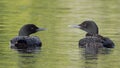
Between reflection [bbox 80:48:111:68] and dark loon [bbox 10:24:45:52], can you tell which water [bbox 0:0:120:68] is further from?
dark loon [bbox 10:24:45:52]

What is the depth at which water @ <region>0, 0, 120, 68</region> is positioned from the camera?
2208cm

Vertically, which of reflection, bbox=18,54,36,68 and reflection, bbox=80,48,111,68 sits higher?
reflection, bbox=18,54,36,68

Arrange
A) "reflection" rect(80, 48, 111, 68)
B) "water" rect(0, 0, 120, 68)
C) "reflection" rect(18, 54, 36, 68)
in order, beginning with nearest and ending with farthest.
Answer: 1. "reflection" rect(18, 54, 36, 68)
2. "reflection" rect(80, 48, 111, 68)
3. "water" rect(0, 0, 120, 68)

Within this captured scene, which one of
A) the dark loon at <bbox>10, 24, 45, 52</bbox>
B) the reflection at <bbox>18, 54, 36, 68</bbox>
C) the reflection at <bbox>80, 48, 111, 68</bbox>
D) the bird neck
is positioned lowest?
the reflection at <bbox>80, 48, 111, 68</bbox>

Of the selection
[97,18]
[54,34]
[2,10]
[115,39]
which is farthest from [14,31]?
[2,10]

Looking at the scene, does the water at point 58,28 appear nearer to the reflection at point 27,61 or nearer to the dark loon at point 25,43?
the reflection at point 27,61

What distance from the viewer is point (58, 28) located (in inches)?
1192

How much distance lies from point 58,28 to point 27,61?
8.25 m

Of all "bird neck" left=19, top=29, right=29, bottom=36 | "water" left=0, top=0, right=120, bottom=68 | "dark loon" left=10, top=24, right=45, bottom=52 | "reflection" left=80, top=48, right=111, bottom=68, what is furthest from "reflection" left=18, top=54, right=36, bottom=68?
"bird neck" left=19, top=29, right=29, bottom=36

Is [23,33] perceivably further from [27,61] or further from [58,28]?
[27,61]

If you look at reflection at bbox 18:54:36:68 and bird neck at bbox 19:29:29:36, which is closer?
reflection at bbox 18:54:36:68

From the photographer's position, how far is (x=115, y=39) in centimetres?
2683

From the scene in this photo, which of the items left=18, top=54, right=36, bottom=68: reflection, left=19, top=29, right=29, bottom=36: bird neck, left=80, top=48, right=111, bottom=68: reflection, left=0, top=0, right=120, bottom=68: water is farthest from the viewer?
left=19, top=29, right=29, bottom=36: bird neck

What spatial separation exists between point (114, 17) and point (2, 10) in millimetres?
5757
